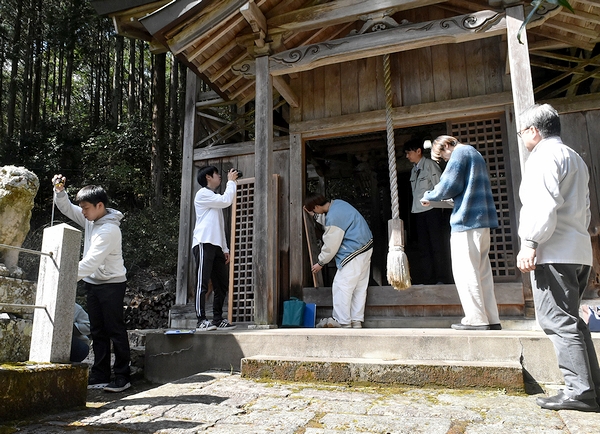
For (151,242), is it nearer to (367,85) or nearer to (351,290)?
(367,85)

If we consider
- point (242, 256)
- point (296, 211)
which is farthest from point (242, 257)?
point (296, 211)

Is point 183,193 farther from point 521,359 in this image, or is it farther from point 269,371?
point 521,359

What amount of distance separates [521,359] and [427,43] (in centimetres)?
346

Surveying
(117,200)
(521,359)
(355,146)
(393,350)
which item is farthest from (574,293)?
(117,200)

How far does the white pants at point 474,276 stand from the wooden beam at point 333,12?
8.93 feet

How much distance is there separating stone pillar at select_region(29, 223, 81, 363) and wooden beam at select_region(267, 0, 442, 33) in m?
3.64

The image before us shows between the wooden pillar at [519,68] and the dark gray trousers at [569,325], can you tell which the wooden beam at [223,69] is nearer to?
the wooden pillar at [519,68]

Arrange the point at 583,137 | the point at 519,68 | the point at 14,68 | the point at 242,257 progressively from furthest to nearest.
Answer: the point at 14,68
the point at 242,257
the point at 583,137
the point at 519,68

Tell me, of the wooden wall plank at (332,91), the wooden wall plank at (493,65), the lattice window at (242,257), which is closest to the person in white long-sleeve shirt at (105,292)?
the lattice window at (242,257)

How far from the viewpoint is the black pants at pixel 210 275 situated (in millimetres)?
5180

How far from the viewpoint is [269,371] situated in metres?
3.58

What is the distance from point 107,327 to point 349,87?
4.62 metres

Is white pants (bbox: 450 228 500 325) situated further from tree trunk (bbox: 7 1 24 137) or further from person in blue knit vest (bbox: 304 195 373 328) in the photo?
tree trunk (bbox: 7 1 24 137)

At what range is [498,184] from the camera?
19.3ft
